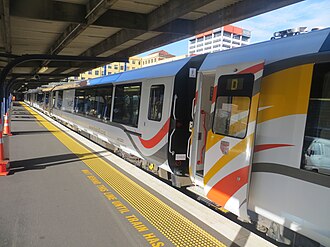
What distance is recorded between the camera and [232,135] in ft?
14.0

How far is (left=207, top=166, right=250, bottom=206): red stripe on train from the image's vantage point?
12.9 feet

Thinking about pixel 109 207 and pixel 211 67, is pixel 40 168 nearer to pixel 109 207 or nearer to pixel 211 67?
pixel 109 207

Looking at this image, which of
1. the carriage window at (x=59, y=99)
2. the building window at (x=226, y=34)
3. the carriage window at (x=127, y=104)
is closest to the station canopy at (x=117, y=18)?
the carriage window at (x=127, y=104)

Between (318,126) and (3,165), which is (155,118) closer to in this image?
(3,165)

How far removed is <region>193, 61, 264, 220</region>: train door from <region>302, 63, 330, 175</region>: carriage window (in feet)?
2.35

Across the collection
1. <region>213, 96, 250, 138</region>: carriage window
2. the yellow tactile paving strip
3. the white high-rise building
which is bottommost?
the yellow tactile paving strip

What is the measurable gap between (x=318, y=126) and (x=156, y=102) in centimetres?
396

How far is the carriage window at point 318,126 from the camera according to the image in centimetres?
317

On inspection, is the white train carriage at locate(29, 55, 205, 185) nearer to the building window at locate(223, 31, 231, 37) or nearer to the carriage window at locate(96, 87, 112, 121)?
the carriage window at locate(96, 87, 112, 121)

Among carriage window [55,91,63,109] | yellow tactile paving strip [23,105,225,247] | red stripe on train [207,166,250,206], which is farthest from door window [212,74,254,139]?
carriage window [55,91,63,109]

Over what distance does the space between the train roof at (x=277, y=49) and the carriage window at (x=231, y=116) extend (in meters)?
0.62

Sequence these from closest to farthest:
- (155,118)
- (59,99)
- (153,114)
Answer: (155,118) < (153,114) < (59,99)

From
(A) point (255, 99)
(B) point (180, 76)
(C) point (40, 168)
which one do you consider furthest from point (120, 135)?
(A) point (255, 99)

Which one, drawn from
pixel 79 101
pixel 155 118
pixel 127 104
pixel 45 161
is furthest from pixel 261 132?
pixel 79 101
